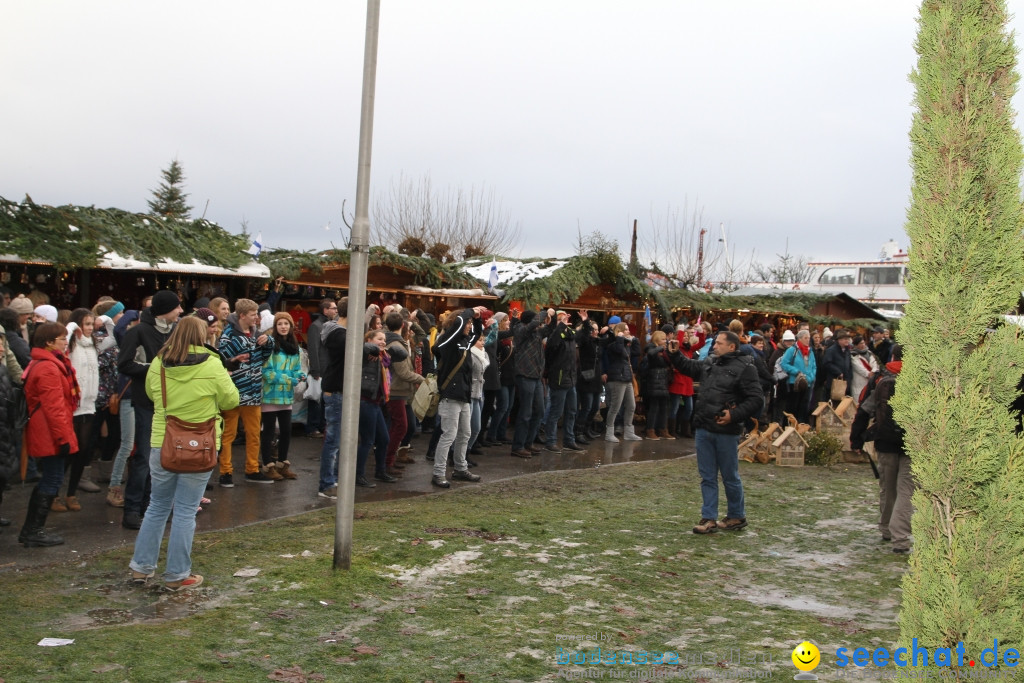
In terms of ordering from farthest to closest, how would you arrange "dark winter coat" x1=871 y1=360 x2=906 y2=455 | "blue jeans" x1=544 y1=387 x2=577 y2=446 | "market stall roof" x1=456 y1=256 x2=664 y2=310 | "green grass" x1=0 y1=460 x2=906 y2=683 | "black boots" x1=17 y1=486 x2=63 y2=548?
Answer: 1. "market stall roof" x1=456 y1=256 x2=664 y2=310
2. "blue jeans" x1=544 y1=387 x2=577 y2=446
3. "dark winter coat" x1=871 y1=360 x2=906 y2=455
4. "black boots" x1=17 y1=486 x2=63 y2=548
5. "green grass" x1=0 y1=460 x2=906 y2=683

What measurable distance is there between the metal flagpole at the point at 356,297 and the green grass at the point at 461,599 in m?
0.39

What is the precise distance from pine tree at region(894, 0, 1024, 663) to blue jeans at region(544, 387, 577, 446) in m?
9.86

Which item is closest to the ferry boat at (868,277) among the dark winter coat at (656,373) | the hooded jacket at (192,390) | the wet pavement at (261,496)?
the dark winter coat at (656,373)

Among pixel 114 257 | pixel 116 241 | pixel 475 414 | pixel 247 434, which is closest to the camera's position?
pixel 247 434

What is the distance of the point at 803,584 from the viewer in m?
7.11

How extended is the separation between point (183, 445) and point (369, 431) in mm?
3545

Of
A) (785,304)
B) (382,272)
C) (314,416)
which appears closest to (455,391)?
(314,416)

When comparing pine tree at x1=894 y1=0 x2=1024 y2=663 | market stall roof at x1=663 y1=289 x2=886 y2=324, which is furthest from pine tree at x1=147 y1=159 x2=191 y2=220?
pine tree at x1=894 y1=0 x2=1024 y2=663

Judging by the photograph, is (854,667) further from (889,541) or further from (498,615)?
(889,541)

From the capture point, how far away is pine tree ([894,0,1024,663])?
3.54m

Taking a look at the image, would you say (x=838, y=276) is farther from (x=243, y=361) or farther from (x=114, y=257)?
(x=243, y=361)

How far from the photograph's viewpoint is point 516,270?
17828 mm

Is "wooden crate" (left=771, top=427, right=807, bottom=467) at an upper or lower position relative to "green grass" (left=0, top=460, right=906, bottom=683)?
upper

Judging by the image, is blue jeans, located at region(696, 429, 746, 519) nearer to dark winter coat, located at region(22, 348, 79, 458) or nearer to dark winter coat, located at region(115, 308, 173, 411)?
dark winter coat, located at region(115, 308, 173, 411)
